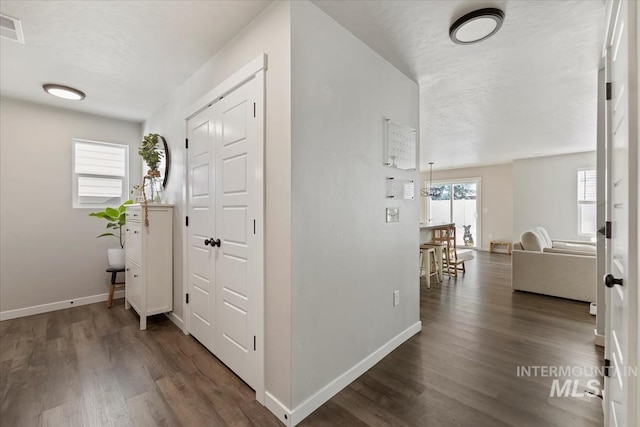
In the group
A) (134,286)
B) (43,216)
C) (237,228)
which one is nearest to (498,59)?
(237,228)

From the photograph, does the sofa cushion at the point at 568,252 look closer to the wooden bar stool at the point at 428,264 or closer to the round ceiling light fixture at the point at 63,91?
the wooden bar stool at the point at 428,264

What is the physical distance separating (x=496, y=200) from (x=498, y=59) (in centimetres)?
666

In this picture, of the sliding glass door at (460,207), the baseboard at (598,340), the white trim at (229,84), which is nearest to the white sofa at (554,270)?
the baseboard at (598,340)

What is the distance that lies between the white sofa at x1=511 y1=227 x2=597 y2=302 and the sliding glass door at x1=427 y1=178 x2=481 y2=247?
4.18 metres

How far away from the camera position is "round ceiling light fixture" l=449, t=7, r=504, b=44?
1.74m

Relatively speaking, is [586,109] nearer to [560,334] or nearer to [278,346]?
[560,334]

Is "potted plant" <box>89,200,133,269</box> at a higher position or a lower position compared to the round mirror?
lower

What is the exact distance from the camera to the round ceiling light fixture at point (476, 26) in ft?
5.71

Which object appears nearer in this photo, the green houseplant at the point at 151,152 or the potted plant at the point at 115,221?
the green houseplant at the point at 151,152

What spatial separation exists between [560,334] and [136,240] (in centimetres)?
442

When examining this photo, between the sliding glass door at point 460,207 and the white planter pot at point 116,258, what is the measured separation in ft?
28.0

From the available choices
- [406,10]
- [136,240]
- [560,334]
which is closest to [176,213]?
[136,240]

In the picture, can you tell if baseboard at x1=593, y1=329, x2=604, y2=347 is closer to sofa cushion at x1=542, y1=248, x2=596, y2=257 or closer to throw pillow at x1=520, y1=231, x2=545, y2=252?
sofa cushion at x1=542, y1=248, x2=596, y2=257

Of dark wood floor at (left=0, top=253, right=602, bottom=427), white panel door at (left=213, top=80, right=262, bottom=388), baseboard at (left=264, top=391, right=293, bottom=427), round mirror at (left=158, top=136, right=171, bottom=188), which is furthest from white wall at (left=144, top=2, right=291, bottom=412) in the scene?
round mirror at (left=158, top=136, right=171, bottom=188)
